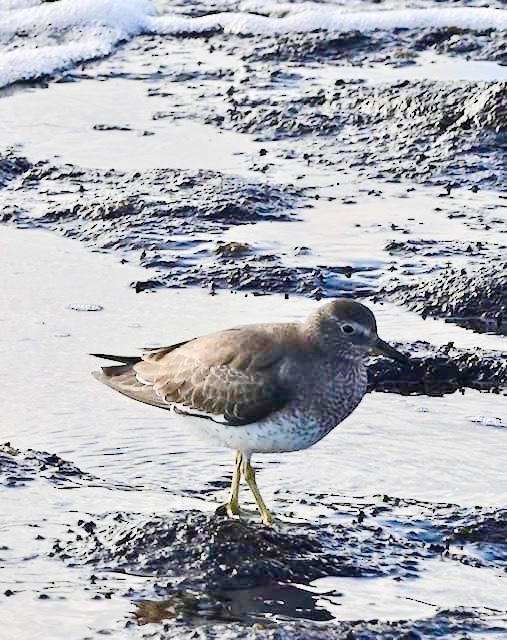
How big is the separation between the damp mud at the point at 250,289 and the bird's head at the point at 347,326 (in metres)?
0.61

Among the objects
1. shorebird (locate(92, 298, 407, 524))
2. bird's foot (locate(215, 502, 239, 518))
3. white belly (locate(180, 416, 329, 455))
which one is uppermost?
shorebird (locate(92, 298, 407, 524))

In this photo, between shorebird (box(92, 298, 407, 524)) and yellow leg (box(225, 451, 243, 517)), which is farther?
yellow leg (box(225, 451, 243, 517))

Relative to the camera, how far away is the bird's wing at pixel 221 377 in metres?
5.83

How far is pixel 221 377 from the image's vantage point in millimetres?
5957

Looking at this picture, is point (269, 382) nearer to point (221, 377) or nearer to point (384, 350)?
point (221, 377)

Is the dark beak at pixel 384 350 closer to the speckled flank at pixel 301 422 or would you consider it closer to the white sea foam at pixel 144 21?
the speckled flank at pixel 301 422

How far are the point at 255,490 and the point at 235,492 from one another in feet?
0.28

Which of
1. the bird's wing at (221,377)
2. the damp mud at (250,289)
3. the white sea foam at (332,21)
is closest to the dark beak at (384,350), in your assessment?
the bird's wing at (221,377)

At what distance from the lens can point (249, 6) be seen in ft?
47.3

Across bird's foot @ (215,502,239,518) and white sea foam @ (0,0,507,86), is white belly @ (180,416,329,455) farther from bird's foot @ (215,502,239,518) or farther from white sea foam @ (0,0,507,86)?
white sea foam @ (0,0,507,86)

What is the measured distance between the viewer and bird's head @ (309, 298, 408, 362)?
602cm

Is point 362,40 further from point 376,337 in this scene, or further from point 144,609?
point 144,609

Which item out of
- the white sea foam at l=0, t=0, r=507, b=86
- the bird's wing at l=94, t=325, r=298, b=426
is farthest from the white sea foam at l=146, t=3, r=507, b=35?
the bird's wing at l=94, t=325, r=298, b=426

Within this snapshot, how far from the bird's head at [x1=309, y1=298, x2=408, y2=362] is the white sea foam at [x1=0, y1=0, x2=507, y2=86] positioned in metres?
7.42
